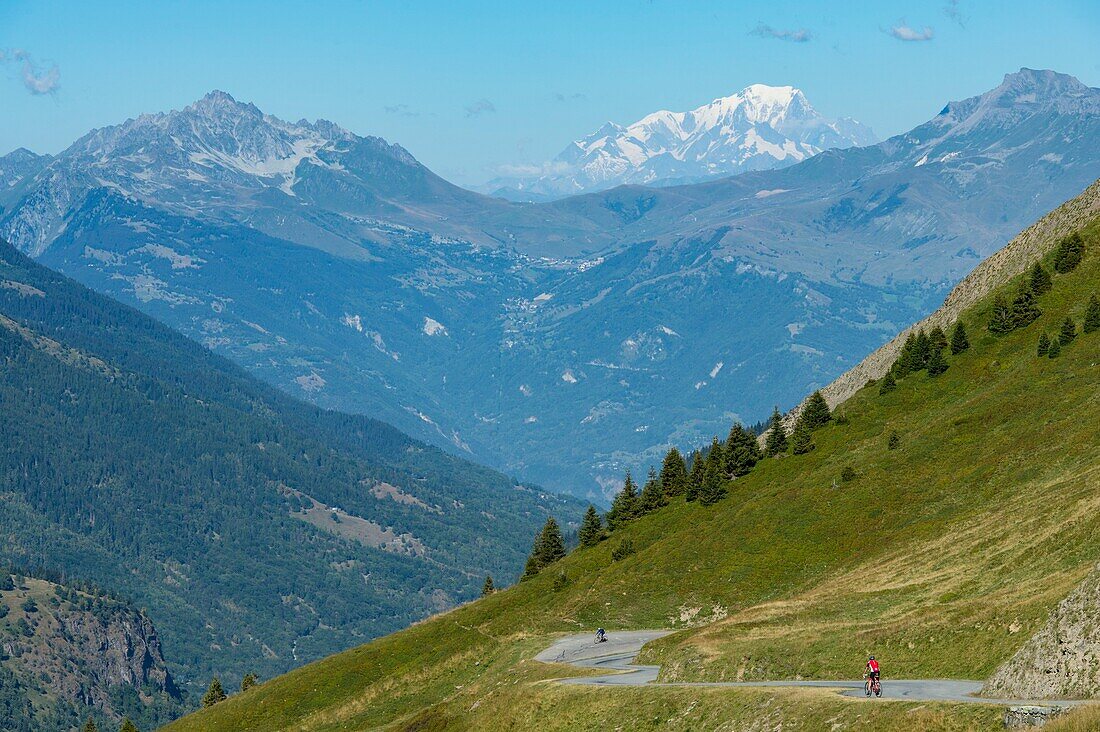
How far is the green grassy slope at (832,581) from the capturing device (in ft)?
212

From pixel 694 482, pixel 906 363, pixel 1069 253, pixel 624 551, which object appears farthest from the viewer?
pixel 906 363

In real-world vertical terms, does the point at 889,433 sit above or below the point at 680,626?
above

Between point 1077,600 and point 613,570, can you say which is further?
point 613,570

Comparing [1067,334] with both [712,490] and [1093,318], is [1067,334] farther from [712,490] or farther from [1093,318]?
[712,490]

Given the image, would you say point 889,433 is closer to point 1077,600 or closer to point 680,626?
point 680,626

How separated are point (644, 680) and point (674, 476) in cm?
7060

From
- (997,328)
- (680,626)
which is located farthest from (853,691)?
(997,328)

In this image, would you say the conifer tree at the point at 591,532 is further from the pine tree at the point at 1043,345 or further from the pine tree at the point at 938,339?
the pine tree at the point at 1043,345

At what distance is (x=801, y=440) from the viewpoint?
447 feet

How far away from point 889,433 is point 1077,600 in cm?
7504

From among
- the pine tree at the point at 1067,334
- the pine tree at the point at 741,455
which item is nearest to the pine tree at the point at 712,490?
the pine tree at the point at 741,455

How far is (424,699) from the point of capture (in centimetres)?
10419

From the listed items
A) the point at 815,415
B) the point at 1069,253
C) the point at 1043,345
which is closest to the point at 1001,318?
the point at 1069,253

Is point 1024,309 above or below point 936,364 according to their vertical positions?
above
